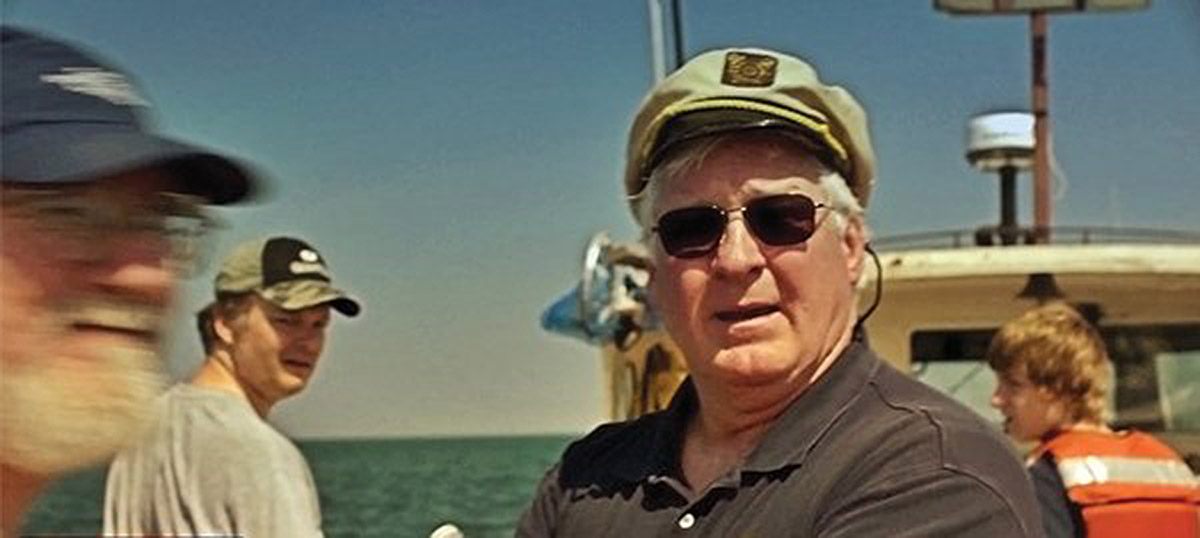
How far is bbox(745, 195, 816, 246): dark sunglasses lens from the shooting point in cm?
237

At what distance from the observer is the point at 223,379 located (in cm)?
399

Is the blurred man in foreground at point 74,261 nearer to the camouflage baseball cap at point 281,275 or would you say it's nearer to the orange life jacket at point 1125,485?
the camouflage baseball cap at point 281,275

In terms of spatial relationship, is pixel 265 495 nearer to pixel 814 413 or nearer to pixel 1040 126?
pixel 814 413

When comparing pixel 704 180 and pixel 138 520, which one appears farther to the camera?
pixel 138 520

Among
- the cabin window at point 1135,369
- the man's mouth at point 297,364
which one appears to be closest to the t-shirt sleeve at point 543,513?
the man's mouth at point 297,364

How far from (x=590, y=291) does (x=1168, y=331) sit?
5.85ft

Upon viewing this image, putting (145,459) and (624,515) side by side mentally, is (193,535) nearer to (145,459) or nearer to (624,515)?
(145,459)

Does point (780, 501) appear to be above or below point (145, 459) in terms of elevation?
above

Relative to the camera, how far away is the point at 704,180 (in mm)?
2418

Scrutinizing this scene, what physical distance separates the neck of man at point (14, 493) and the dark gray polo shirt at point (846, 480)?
96 centimetres

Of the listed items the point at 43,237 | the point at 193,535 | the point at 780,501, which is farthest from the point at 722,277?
the point at 193,535

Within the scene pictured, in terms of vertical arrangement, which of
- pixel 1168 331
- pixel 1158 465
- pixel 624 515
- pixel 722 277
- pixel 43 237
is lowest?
pixel 1168 331

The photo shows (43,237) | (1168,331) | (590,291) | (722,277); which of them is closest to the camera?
(43,237)

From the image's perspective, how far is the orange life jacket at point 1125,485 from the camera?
162 inches
